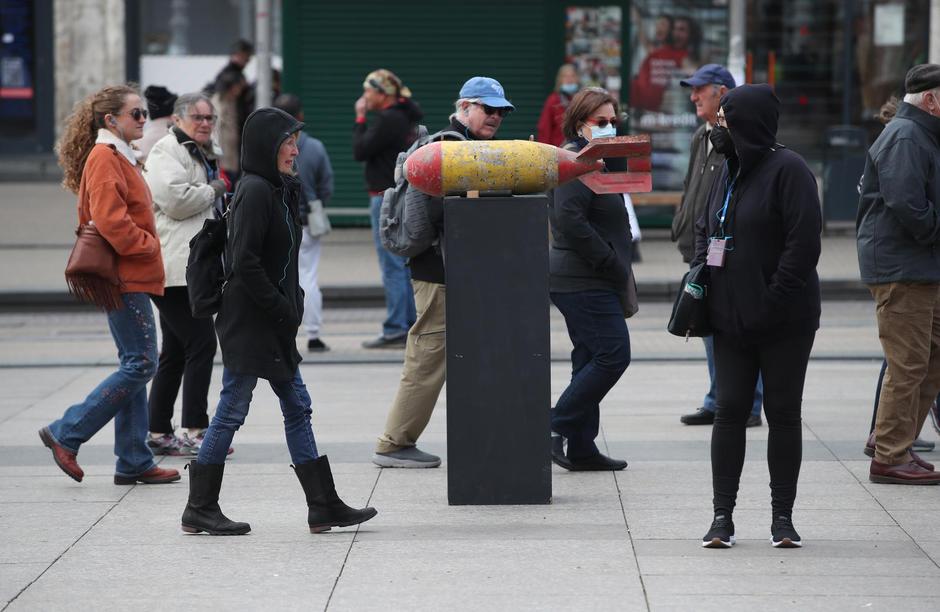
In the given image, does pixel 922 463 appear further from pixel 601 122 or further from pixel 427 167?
pixel 427 167

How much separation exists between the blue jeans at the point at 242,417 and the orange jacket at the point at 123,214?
3.31 ft

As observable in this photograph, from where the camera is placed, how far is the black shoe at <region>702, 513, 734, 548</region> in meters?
5.45

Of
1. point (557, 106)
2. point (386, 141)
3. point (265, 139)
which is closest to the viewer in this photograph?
point (265, 139)

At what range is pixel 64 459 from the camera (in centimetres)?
659

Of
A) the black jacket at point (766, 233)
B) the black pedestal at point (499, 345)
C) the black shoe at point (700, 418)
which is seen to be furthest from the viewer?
the black shoe at point (700, 418)

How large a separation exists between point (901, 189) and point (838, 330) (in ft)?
18.1

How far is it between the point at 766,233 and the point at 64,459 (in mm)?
3245

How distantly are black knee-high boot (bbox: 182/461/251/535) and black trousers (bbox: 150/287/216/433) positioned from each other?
1574 millimetres

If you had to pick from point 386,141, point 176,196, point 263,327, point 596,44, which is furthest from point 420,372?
point 596,44

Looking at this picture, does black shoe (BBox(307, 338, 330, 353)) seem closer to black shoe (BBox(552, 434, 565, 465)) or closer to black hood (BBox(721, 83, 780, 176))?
black shoe (BBox(552, 434, 565, 465))

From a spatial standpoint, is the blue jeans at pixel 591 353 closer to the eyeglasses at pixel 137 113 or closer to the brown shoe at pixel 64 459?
the eyeglasses at pixel 137 113

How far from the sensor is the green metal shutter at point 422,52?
1666cm

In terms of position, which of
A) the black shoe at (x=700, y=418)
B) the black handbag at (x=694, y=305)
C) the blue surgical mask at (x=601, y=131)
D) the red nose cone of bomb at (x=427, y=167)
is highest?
the blue surgical mask at (x=601, y=131)

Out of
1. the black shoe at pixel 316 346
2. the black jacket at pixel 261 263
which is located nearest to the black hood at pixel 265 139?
the black jacket at pixel 261 263
